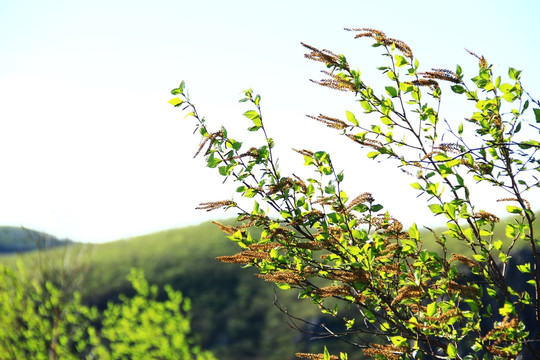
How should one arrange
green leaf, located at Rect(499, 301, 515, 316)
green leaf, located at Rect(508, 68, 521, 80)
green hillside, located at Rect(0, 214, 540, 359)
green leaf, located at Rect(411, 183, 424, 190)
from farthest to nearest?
green hillside, located at Rect(0, 214, 540, 359), green leaf, located at Rect(508, 68, 521, 80), green leaf, located at Rect(411, 183, 424, 190), green leaf, located at Rect(499, 301, 515, 316)

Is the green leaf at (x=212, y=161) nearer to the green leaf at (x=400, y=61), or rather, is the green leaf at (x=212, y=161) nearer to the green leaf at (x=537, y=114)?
the green leaf at (x=400, y=61)

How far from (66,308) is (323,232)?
13853 millimetres

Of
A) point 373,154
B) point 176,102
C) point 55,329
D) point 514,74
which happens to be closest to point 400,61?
point 373,154

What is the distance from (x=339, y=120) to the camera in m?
4.17

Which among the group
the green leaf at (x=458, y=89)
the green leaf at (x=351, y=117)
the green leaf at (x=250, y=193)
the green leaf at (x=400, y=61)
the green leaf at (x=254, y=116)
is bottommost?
the green leaf at (x=250, y=193)

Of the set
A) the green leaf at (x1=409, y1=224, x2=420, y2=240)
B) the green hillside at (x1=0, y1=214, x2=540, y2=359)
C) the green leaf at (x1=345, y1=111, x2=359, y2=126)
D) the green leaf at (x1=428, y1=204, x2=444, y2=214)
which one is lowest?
the green hillside at (x1=0, y1=214, x2=540, y2=359)

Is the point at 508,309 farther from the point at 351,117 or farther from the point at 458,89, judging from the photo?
the point at 351,117

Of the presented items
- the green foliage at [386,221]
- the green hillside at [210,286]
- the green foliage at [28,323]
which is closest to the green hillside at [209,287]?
the green hillside at [210,286]

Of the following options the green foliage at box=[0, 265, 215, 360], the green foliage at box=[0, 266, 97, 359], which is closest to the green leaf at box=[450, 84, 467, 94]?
the green foliage at box=[0, 265, 215, 360]

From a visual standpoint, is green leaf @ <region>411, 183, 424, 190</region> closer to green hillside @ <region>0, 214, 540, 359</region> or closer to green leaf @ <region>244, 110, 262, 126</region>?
green leaf @ <region>244, 110, 262, 126</region>

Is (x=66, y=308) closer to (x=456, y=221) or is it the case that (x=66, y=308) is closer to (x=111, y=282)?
(x=456, y=221)

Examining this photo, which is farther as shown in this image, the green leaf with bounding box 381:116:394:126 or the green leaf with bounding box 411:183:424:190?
the green leaf with bounding box 381:116:394:126

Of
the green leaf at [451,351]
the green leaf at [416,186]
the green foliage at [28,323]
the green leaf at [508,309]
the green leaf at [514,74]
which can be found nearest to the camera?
the green leaf at [451,351]

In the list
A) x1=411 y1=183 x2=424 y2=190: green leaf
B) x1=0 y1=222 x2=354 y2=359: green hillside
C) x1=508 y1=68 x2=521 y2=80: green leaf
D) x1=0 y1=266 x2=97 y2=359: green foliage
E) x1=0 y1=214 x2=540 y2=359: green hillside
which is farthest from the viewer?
x1=0 y1=222 x2=354 y2=359: green hillside
